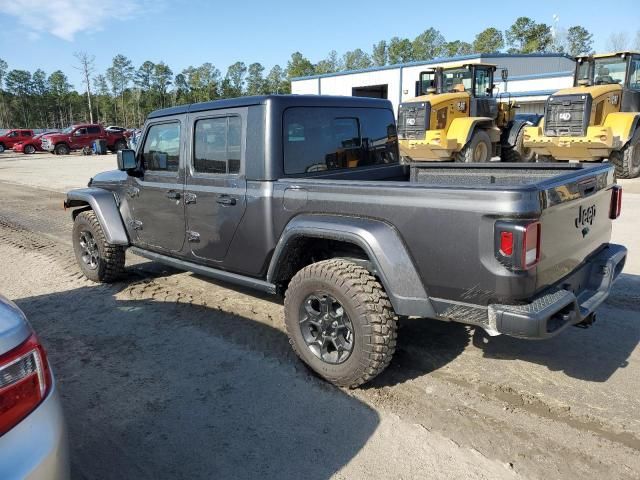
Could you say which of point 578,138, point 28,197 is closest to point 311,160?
point 578,138

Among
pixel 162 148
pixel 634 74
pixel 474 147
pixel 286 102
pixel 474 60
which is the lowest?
pixel 474 147

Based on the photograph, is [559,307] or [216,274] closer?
[559,307]

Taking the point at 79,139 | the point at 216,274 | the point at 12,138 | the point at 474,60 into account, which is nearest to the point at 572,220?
the point at 216,274

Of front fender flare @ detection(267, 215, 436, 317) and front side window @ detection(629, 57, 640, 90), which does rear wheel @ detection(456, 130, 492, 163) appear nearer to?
front side window @ detection(629, 57, 640, 90)

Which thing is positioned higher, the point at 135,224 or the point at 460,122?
the point at 460,122

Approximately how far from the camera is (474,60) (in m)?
29.0

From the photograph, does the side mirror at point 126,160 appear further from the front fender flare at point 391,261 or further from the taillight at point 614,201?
the taillight at point 614,201

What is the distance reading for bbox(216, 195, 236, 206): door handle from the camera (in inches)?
153

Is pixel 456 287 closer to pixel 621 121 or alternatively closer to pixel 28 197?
pixel 621 121

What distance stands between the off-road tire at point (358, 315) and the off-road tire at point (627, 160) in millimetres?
11030

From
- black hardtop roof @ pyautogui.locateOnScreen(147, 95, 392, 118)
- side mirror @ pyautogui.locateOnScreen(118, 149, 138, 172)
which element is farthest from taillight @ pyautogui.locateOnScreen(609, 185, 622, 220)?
side mirror @ pyautogui.locateOnScreen(118, 149, 138, 172)

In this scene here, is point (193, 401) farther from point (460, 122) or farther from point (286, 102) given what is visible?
Answer: point (460, 122)

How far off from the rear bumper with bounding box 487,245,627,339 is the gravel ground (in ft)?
1.99

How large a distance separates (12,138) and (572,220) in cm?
4260
